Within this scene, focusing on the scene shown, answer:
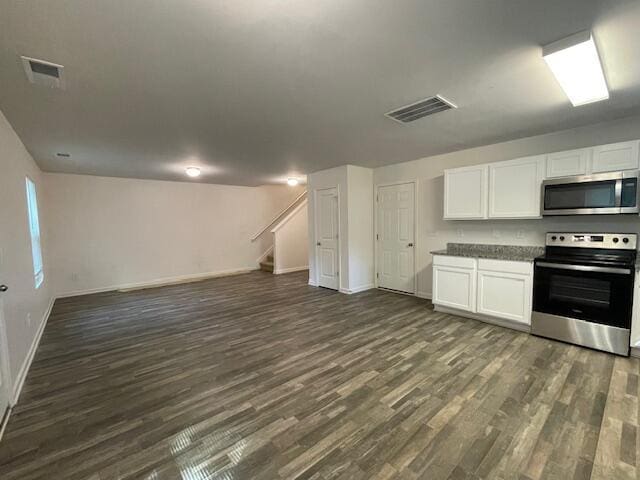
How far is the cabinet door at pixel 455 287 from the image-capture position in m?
3.78

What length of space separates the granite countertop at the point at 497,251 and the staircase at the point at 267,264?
193 inches

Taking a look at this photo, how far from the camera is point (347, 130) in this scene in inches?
131

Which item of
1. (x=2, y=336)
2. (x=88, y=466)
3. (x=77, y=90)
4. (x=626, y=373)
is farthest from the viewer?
(x=626, y=373)

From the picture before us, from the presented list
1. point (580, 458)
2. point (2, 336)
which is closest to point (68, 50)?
point (2, 336)

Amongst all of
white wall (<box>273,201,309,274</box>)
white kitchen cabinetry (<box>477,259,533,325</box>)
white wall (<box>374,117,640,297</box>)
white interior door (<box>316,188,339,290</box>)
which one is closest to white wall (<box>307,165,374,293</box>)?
white interior door (<box>316,188,339,290</box>)

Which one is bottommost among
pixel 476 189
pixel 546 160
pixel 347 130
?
pixel 476 189

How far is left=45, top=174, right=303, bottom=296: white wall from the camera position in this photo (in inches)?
221

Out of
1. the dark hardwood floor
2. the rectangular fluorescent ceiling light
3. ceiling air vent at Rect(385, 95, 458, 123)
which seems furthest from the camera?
ceiling air vent at Rect(385, 95, 458, 123)

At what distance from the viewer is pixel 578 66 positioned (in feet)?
6.45

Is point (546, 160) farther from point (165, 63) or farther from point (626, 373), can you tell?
point (165, 63)

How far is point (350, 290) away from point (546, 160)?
3489 millimetres

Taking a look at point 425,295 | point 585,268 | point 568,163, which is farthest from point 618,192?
point 425,295

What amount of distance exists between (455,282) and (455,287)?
69mm

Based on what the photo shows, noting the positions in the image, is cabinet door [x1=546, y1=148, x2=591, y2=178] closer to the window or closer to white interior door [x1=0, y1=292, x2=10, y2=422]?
white interior door [x1=0, y1=292, x2=10, y2=422]
